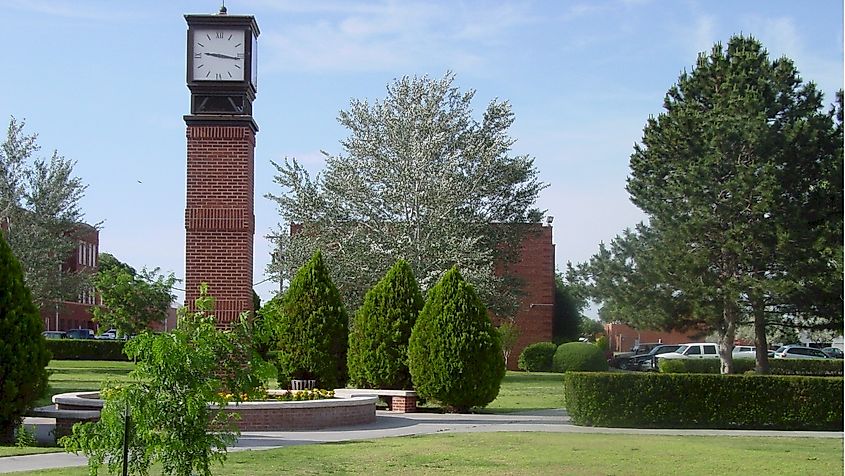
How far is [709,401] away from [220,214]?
9.27m

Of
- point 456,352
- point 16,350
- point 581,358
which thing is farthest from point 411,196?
point 16,350

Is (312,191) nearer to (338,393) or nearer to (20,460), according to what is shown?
(338,393)

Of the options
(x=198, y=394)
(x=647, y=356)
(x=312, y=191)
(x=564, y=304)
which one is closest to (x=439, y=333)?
(x=198, y=394)

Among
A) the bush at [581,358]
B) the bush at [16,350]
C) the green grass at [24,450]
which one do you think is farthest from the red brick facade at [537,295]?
the green grass at [24,450]

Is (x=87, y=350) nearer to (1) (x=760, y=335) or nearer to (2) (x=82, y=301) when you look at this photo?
(2) (x=82, y=301)

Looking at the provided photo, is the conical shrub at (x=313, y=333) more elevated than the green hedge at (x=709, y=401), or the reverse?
the conical shrub at (x=313, y=333)

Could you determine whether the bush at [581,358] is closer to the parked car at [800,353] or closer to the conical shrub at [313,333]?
the parked car at [800,353]

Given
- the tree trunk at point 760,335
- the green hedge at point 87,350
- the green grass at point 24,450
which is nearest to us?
the green grass at point 24,450

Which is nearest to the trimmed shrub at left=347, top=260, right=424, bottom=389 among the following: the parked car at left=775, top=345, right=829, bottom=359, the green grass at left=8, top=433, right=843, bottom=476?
the green grass at left=8, top=433, right=843, bottom=476

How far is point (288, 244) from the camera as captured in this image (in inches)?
1623

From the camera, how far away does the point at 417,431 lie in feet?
61.0

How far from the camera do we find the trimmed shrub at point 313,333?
24.2 m

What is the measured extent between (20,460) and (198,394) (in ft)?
15.0

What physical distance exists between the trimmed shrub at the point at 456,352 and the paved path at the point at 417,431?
538 mm
